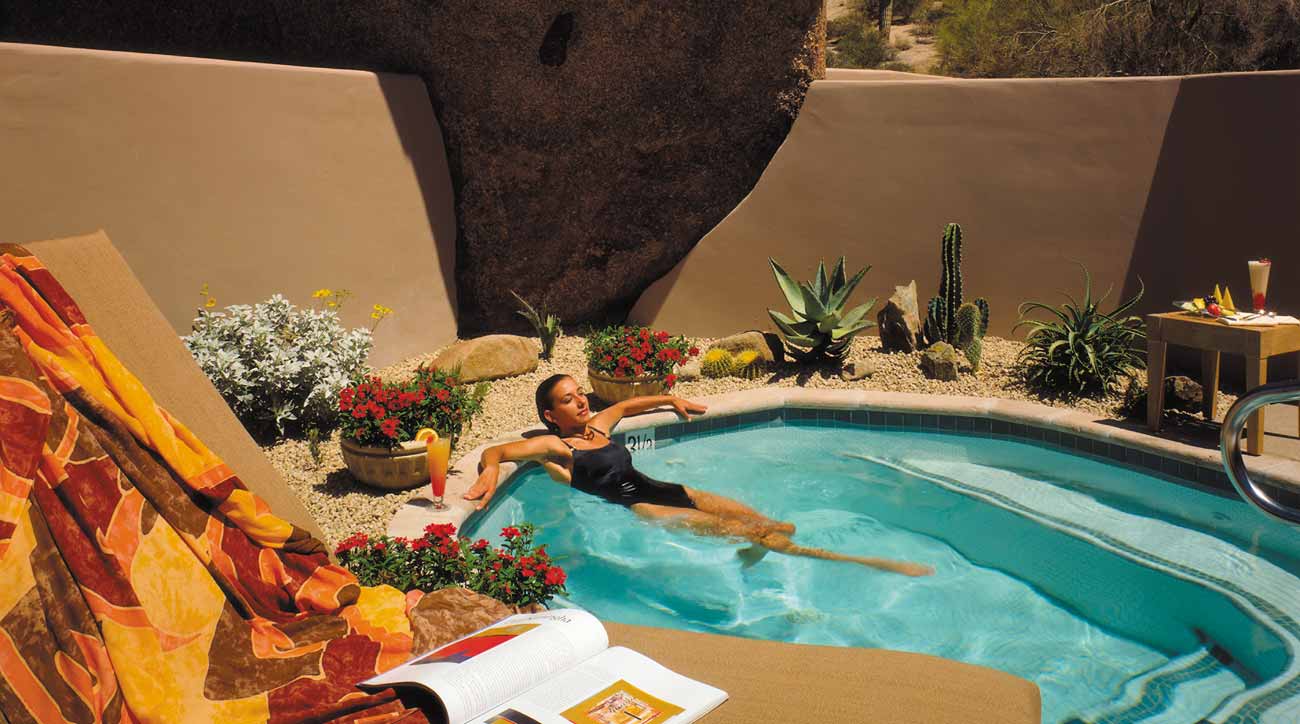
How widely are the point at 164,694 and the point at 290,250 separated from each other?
4.96 m

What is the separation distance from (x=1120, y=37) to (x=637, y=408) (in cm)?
1305

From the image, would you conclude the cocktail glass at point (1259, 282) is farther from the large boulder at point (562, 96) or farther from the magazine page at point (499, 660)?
the magazine page at point (499, 660)

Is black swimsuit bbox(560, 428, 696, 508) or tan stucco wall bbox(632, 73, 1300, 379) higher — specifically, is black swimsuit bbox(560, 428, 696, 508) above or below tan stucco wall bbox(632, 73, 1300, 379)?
below

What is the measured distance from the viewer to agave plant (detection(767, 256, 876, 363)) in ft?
24.9

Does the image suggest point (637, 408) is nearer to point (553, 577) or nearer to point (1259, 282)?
point (553, 577)

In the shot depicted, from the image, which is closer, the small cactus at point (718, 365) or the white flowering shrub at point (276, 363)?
the white flowering shrub at point (276, 363)

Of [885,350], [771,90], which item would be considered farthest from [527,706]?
[771,90]

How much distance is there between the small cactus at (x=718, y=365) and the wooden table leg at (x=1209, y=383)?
10.6ft

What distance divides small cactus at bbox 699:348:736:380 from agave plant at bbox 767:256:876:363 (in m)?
0.48

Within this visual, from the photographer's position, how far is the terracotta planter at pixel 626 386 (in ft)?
22.6

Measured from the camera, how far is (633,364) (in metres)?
6.90

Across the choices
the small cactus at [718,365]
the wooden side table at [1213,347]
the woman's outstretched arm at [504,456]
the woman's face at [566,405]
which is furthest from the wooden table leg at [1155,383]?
the woman's outstretched arm at [504,456]

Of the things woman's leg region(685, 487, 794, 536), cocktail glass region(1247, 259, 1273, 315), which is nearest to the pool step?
woman's leg region(685, 487, 794, 536)

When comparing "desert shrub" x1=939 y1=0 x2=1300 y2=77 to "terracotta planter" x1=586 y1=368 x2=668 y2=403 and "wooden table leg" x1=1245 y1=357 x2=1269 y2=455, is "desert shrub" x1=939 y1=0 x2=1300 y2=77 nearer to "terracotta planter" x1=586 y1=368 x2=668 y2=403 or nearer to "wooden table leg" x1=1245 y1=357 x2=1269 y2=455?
"wooden table leg" x1=1245 y1=357 x2=1269 y2=455
